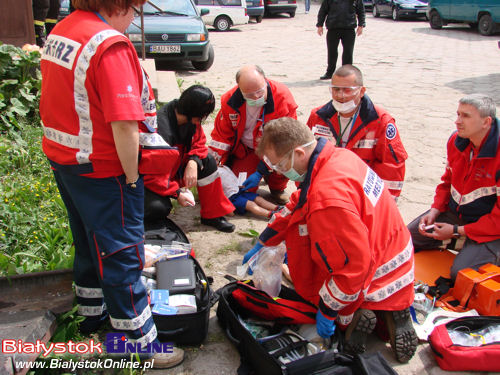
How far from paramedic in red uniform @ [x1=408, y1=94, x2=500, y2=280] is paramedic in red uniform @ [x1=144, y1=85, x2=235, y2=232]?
164 cm

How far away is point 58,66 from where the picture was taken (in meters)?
2.00

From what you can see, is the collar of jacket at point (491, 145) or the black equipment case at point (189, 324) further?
the collar of jacket at point (491, 145)

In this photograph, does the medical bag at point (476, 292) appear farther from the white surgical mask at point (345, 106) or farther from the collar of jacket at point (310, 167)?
the white surgical mask at point (345, 106)

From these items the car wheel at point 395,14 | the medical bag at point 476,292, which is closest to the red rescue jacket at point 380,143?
the medical bag at point 476,292

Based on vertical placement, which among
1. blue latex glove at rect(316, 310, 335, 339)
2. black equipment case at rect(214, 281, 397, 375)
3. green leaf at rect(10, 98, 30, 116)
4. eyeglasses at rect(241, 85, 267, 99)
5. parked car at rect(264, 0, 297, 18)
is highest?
parked car at rect(264, 0, 297, 18)

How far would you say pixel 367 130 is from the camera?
387cm

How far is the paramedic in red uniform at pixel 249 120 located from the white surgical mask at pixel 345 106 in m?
0.65

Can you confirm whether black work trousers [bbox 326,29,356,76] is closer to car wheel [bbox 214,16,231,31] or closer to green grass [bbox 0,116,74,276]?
green grass [bbox 0,116,74,276]

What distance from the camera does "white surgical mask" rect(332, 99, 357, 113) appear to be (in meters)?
3.85

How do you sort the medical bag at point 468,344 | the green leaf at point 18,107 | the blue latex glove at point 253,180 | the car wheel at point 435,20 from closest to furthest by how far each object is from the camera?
1. the medical bag at point 468,344
2. the blue latex glove at point 253,180
3. the green leaf at point 18,107
4. the car wheel at point 435,20

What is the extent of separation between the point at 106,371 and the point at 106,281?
60 centimetres

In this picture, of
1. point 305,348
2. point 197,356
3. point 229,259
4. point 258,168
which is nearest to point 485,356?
point 305,348

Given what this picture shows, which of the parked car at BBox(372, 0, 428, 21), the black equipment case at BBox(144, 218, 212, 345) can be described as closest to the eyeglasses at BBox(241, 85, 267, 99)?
the black equipment case at BBox(144, 218, 212, 345)

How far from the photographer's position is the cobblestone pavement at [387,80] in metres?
3.50
